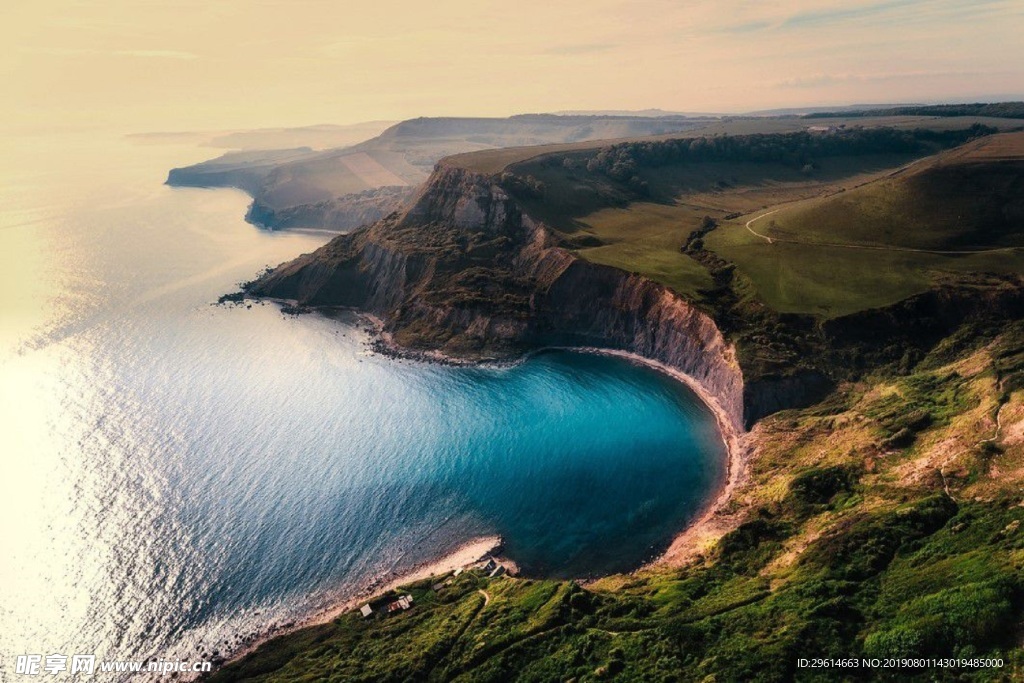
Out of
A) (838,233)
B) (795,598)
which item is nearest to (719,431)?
(795,598)

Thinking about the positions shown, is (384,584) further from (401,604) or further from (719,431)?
(719,431)

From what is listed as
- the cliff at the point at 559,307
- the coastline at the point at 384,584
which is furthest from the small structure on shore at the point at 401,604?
the cliff at the point at 559,307

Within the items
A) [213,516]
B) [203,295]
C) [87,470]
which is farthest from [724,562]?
[203,295]

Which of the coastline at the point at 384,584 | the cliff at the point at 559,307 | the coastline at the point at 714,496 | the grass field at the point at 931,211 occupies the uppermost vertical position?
the grass field at the point at 931,211

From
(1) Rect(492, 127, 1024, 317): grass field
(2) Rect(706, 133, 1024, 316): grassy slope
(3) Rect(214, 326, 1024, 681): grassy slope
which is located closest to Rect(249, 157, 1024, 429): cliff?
(1) Rect(492, 127, 1024, 317): grass field

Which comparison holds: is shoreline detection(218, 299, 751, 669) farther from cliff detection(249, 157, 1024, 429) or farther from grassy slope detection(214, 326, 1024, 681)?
cliff detection(249, 157, 1024, 429)

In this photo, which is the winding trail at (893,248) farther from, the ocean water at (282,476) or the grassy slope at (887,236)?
the ocean water at (282,476)

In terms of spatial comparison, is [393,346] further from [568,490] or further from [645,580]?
[645,580]

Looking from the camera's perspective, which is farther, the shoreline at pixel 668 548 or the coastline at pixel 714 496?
the coastline at pixel 714 496
